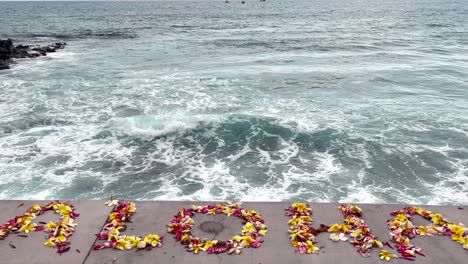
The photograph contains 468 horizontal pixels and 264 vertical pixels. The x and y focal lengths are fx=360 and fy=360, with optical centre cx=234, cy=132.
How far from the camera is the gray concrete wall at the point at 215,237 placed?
24.1ft

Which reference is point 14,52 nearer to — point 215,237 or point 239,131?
point 239,131

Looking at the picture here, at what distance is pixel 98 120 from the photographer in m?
21.0

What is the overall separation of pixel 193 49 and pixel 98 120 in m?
30.1

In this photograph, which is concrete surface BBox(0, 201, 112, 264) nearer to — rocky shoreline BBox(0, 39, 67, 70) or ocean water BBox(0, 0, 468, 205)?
ocean water BBox(0, 0, 468, 205)

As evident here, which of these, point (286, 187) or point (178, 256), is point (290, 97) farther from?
point (178, 256)

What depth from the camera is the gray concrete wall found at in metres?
7.35

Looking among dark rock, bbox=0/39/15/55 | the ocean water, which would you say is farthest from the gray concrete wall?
dark rock, bbox=0/39/15/55

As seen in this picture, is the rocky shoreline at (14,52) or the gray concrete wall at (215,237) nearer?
the gray concrete wall at (215,237)

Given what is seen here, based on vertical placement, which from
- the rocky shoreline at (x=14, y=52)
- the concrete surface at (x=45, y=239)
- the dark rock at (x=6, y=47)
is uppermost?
the concrete surface at (x=45, y=239)

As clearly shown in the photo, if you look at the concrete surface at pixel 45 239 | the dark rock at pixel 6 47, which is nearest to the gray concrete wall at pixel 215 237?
the concrete surface at pixel 45 239

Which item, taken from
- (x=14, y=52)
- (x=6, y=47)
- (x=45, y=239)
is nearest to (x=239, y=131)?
(x=45, y=239)

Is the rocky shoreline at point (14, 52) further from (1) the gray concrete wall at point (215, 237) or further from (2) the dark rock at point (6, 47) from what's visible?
(1) the gray concrete wall at point (215, 237)

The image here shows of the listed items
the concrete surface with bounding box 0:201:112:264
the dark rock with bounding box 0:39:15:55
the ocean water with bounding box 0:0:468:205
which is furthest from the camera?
the dark rock with bounding box 0:39:15:55

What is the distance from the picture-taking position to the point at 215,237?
26.5 ft
